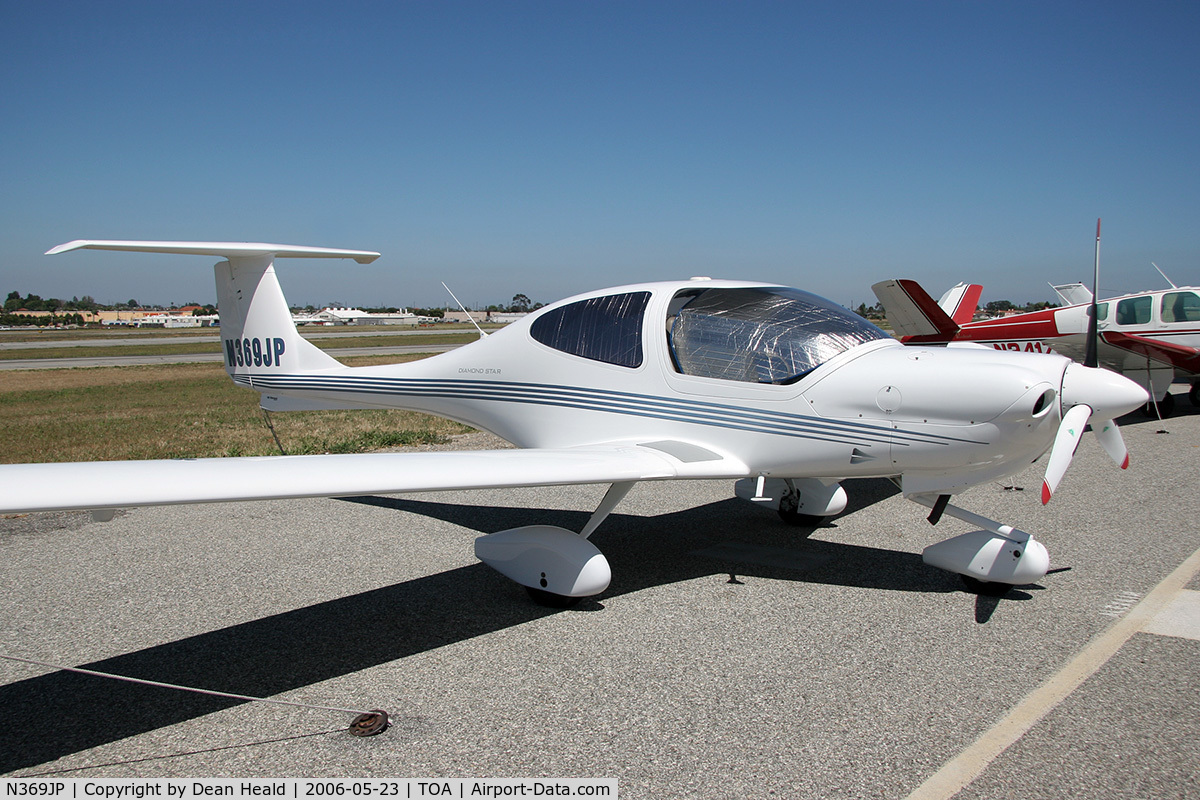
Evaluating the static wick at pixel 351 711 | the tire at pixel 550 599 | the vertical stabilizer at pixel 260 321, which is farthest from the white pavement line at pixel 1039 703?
the vertical stabilizer at pixel 260 321

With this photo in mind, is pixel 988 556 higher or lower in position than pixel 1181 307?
lower

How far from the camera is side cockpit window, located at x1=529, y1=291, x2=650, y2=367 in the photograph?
5.33 meters

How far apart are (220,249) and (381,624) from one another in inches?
161

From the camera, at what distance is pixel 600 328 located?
218 inches

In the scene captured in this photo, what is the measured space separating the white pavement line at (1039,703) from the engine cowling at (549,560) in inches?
83.9

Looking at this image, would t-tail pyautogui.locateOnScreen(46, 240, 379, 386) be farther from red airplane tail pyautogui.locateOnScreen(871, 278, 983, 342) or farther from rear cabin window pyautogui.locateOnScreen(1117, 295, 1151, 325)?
rear cabin window pyautogui.locateOnScreen(1117, 295, 1151, 325)

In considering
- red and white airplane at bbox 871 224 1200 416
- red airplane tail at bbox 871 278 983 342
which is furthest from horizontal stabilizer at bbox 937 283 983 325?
red airplane tail at bbox 871 278 983 342

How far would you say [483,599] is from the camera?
4.83 m

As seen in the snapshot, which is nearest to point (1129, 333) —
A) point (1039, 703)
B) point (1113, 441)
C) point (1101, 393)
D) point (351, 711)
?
point (1113, 441)

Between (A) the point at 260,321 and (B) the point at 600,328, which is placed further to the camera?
(A) the point at 260,321

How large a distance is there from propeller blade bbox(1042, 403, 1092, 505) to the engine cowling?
251 centimetres

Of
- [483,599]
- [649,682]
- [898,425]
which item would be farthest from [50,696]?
[898,425]

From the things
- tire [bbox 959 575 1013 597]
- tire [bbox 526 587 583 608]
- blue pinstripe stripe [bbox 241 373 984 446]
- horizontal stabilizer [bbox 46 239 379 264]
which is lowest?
tire [bbox 959 575 1013 597]

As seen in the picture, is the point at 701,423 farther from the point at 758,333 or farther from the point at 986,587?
the point at 986,587
